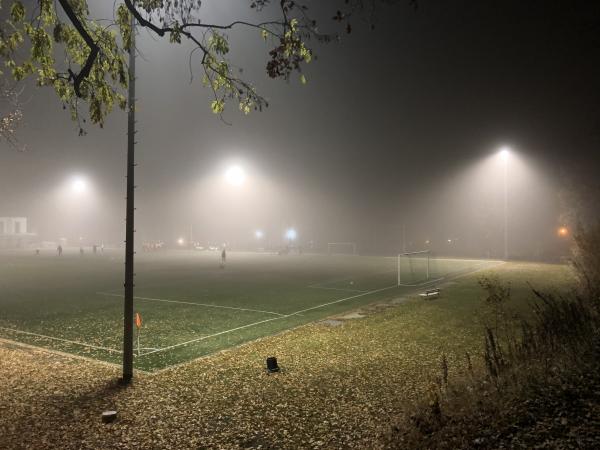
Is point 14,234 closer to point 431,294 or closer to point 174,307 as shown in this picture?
point 174,307

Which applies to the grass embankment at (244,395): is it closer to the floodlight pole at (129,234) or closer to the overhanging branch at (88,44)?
the floodlight pole at (129,234)

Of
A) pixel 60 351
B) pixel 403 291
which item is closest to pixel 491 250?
pixel 403 291

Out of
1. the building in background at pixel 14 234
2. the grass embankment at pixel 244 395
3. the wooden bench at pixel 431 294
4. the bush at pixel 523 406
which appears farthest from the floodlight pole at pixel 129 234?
the building in background at pixel 14 234

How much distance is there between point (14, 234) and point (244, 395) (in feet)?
346

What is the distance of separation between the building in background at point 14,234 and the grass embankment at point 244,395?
95.4 m

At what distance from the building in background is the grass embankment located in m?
95.4

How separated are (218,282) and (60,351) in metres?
16.9

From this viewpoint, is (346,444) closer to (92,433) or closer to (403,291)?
(92,433)

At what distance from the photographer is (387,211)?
240 feet

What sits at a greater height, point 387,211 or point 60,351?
point 387,211

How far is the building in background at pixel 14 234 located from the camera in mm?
92562

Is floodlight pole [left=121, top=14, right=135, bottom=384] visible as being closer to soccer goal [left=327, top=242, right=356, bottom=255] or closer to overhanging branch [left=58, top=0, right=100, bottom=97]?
overhanging branch [left=58, top=0, right=100, bottom=97]

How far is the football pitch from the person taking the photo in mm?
12469

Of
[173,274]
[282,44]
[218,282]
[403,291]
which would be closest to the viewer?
[282,44]
